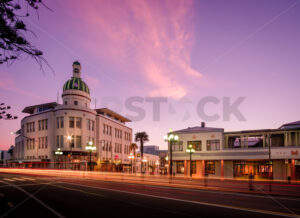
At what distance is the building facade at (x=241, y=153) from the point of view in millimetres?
39500

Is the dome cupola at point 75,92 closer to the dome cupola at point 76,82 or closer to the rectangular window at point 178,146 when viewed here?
the dome cupola at point 76,82

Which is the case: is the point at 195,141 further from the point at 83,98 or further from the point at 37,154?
the point at 37,154

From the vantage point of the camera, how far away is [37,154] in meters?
60.6

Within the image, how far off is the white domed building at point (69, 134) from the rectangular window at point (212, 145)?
24230 millimetres

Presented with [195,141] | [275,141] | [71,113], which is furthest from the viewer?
[71,113]

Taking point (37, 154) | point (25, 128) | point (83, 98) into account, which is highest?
point (83, 98)

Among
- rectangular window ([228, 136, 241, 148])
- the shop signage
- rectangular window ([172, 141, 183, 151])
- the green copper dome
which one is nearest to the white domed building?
the green copper dome

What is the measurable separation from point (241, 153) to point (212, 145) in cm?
491

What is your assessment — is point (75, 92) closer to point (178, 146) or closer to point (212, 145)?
point (178, 146)

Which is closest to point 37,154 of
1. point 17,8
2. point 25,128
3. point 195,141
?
point 25,128

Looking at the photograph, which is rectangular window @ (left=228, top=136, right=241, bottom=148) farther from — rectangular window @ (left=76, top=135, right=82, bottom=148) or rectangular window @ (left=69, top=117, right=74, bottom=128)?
rectangular window @ (left=69, top=117, right=74, bottom=128)

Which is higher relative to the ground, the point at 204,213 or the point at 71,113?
the point at 71,113

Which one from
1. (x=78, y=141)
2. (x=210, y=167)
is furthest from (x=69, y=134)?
(x=210, y=167)

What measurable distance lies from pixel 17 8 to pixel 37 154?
193ft
